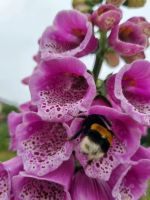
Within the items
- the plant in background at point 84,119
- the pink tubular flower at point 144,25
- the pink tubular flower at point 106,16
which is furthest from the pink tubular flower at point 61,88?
the pink tubular flower at point 144,25

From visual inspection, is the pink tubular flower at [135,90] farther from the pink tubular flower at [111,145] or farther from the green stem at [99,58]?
the green stem at [99,58]

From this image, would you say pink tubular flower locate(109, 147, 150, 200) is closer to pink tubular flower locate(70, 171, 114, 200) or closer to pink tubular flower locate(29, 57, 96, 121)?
pink tubular flower locate(70, 171, 114, 200)

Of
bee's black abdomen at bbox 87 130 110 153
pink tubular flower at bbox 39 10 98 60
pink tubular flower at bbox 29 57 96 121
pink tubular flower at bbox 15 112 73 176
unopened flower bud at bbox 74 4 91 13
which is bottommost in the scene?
pink tubular flower at bbox 15 112 73 176

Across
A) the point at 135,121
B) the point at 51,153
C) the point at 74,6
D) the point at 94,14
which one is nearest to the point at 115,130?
the point at 135,121

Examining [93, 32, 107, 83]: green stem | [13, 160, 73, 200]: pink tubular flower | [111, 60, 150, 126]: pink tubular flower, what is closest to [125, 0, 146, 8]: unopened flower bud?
[93, 32, 107, 83]: green stem

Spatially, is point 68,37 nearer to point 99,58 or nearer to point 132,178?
point 99,58

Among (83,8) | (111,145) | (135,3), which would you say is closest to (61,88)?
(111,145)
